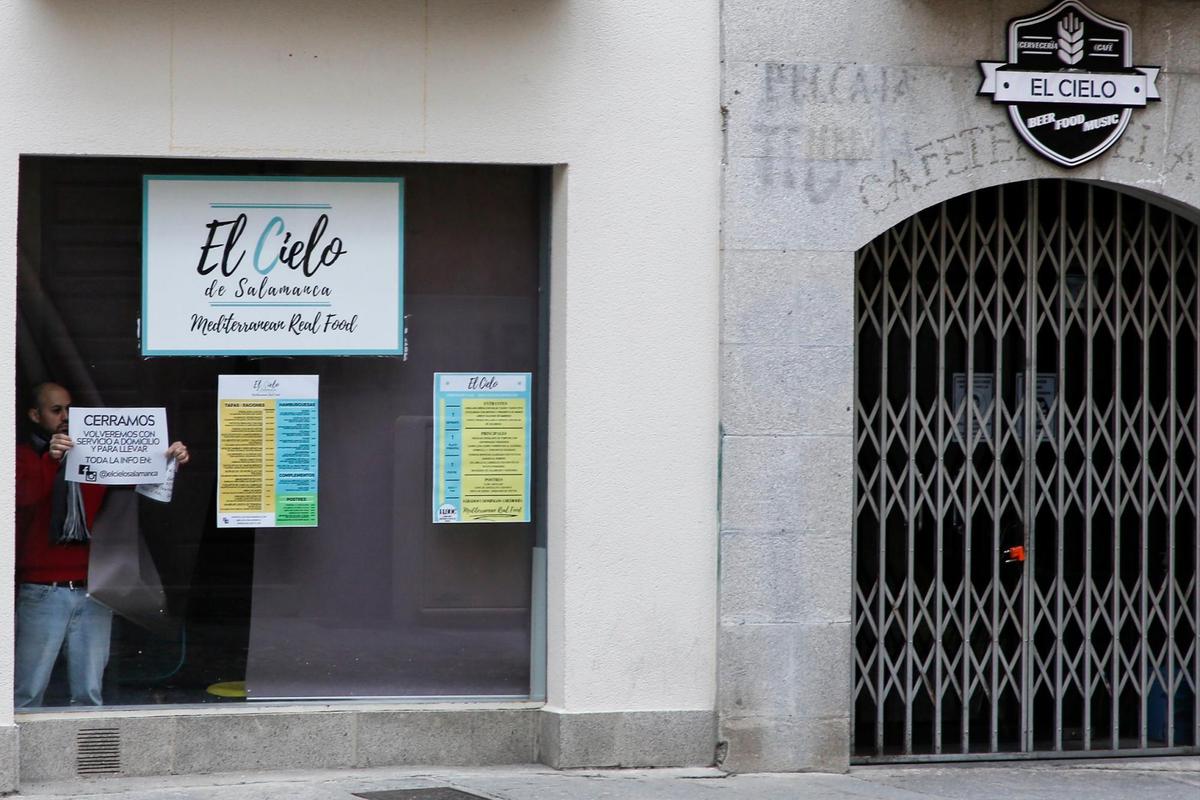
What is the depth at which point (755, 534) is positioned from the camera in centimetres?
870

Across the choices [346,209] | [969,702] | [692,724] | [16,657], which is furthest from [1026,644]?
[16,657]

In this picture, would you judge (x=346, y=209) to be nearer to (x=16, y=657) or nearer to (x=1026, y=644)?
(x=16, y=657)

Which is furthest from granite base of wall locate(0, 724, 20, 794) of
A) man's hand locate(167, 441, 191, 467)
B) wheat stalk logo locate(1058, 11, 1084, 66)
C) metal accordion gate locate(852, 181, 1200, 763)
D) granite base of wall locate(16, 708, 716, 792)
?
wheat stalk logo locate(1058, 11, 1084, 66)

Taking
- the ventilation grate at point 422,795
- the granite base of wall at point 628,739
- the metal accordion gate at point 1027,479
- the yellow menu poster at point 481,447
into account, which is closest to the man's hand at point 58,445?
the yellow menu poster at point 481,447

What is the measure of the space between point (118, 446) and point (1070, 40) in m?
5.63

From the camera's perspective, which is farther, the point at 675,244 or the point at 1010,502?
the point at 1010,502

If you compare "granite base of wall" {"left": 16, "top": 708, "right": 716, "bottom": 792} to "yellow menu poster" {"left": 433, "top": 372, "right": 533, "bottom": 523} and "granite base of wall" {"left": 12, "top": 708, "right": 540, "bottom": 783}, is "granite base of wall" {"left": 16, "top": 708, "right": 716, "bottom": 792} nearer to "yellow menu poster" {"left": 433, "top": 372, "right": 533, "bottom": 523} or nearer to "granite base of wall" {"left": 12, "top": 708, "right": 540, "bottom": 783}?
"granite base of wall" {"left": 12, "top": 708, "right": 540, "bottom": 783}

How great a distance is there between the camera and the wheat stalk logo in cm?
889

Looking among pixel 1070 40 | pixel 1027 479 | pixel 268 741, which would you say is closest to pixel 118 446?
pixel 268 741

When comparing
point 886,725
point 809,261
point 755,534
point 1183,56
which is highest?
point 1183,56

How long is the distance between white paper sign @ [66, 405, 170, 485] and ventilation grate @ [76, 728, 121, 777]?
1295 millimetres

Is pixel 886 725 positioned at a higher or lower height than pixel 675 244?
lower

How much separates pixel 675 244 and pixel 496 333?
3.64 feet

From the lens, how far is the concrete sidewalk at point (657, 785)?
8.00 meters
